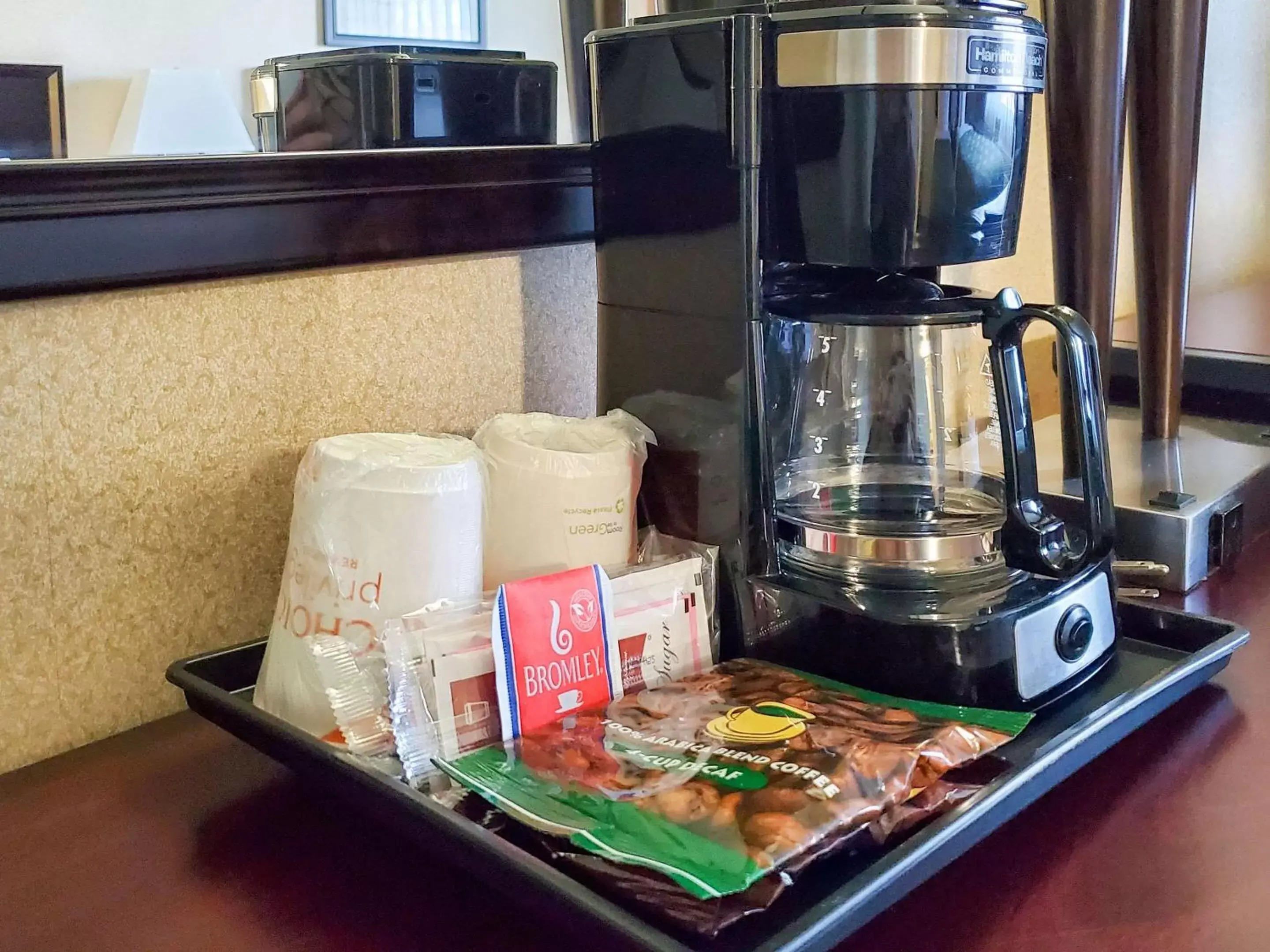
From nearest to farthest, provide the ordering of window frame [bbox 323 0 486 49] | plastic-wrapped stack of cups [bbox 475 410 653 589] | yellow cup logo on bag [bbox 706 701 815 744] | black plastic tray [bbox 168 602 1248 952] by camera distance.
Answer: black plastic tray [bbox 168 602 1248 952] → yellow cup logo on bag [bbox 706 701 815 744] → plastic-wrapped stack of cups [bbox 475 410 653 589] → window frame [bbox 323 0 486 49]

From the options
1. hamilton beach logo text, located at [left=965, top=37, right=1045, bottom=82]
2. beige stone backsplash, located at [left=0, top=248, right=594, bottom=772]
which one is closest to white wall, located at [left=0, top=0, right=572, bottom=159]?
beige stone backsplash, located at [left=0, top=248, right=594, bottom=772]

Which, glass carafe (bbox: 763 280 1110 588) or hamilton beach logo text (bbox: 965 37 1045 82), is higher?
hamilton beach logo text (bbox: 965 37 1045 82)

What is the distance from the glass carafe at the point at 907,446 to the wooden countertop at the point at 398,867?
0.14 meters

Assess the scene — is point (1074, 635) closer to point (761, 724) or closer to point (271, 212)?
point (761, 724)

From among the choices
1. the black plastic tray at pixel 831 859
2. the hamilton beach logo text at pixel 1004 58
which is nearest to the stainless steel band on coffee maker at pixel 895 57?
the hamilton beach logo text at pixel 1004 58

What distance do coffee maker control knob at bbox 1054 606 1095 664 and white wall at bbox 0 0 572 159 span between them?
0.63 meters

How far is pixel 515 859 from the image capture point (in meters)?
0.49

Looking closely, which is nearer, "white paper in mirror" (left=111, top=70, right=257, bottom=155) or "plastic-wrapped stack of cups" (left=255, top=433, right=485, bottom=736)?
"plastic-wrapped stack of cups" (left=255, top=433, right=485, bottom=736)

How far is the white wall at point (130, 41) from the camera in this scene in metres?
0.77

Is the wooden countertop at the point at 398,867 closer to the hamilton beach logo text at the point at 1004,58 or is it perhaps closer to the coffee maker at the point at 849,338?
the coffee maker at the point at 849,338

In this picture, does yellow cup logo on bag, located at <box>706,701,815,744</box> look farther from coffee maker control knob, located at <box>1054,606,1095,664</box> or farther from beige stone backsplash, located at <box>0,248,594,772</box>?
Result: beige stone backsplash, located at <box>0,248,594,772</box>

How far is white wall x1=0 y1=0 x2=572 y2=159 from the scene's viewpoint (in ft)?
2.54

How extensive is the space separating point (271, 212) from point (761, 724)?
0.41 meters

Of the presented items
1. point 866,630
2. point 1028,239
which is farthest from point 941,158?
point 1028,239
